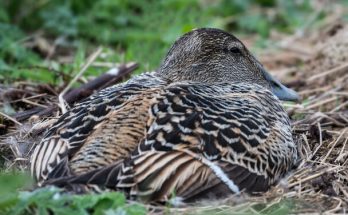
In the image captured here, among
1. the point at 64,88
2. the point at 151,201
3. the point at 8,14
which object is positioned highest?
the point at 8,14

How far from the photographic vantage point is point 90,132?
253 inches

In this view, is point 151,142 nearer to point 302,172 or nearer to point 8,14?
point 302,172

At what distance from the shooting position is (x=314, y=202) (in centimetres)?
640

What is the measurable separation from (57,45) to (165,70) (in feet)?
16.9

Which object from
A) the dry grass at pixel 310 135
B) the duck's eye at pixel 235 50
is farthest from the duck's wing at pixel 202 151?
the duck's eye at pixel 235 50

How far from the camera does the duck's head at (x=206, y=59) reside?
7.72 metres

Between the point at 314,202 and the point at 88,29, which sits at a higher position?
the point at 88,29

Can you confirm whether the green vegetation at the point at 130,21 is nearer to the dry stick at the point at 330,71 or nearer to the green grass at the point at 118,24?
the green grass at the point at 118,24

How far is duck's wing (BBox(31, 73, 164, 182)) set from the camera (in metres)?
6.20

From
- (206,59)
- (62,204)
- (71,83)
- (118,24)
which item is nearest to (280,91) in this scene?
(206,59)

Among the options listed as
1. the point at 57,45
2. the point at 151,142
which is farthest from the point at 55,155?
the point at 57,45

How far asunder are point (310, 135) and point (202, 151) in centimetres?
195

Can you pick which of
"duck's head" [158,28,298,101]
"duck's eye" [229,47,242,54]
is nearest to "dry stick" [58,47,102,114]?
"duck's head" [158,28,298,101]

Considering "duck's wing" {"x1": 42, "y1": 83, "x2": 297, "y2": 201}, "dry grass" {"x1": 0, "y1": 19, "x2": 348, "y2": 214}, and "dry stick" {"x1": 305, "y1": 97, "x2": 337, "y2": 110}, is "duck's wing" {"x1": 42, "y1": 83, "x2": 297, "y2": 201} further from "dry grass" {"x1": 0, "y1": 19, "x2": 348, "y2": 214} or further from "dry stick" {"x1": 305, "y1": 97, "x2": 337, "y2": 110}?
"dry stick" {"x1": 305, "y1": 97, "x2": 337, "y2": 110}
